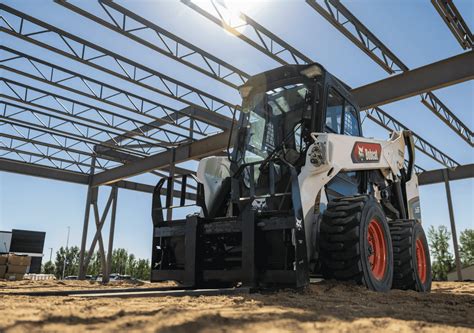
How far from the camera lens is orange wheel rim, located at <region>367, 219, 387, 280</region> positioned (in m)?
5.99

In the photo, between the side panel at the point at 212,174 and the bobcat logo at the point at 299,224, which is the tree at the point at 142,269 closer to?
the side panel at the point at 212,174

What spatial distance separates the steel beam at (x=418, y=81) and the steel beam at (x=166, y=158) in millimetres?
5746

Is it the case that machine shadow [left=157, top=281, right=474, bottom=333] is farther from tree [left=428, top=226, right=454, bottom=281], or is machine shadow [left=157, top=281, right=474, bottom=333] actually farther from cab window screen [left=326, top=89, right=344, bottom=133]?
tree [left=428, top=226, right=454, bottom=281]

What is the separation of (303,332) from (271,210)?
3.33 m

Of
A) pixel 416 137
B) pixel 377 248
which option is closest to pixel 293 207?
pixel 377 248

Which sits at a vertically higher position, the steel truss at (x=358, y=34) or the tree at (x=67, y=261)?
the steel truss at (x=358, y=34)

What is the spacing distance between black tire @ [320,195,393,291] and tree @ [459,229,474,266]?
1966 inches

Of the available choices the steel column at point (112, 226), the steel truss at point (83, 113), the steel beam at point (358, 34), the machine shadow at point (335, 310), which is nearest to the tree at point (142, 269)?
the steel column at point (112, 226)

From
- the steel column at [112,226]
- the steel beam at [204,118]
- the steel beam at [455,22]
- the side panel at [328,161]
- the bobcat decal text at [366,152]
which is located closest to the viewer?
the side panel at [328,161]

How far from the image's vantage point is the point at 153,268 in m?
6.52

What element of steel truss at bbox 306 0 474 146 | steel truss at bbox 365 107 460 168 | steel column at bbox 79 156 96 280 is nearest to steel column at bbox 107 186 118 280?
steel column at bbox 79 156 96 280

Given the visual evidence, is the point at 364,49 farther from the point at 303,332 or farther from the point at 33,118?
the point at 33,118

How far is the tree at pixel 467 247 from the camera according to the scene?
1912 inches

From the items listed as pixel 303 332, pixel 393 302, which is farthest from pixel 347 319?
pixel 393 302
